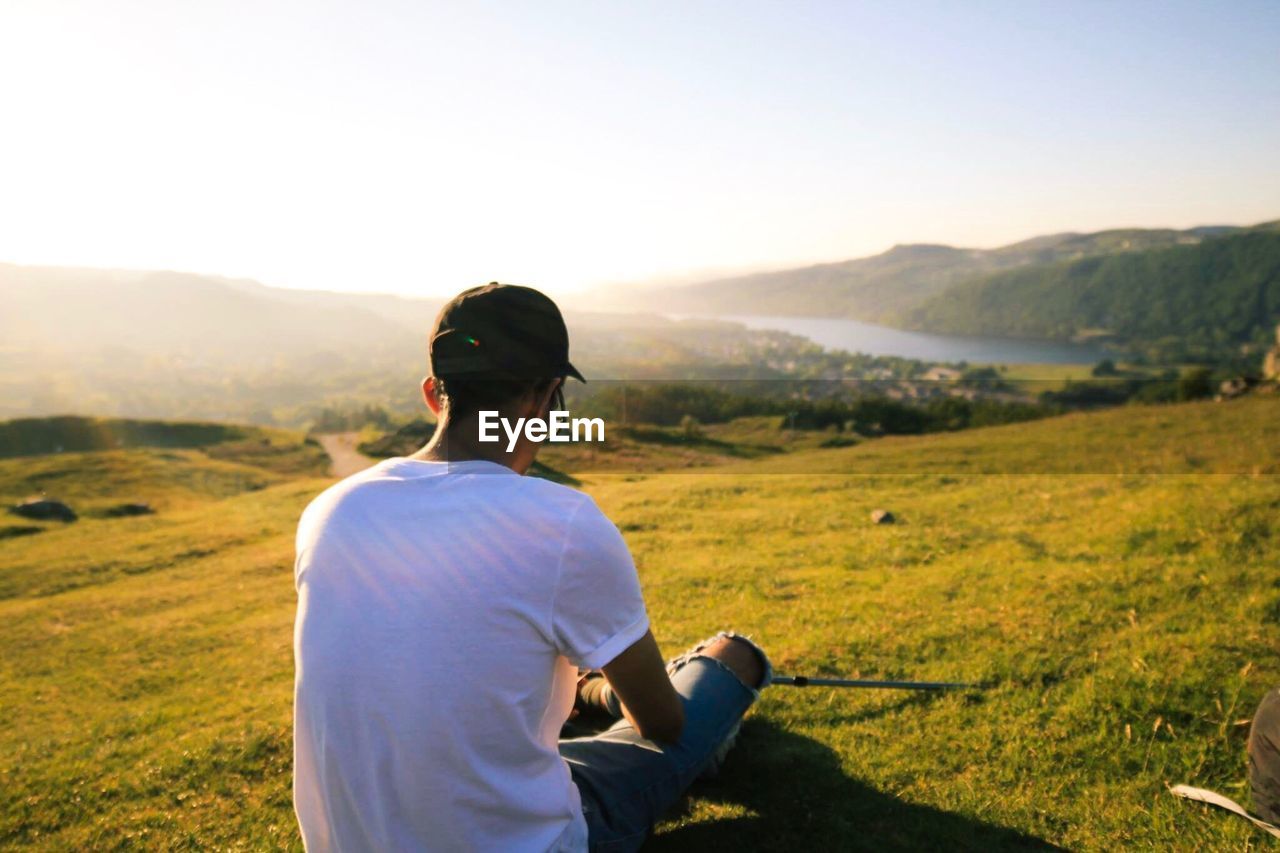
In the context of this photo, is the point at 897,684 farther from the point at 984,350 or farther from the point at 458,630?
the point at 984,350

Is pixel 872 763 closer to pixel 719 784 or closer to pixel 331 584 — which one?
pixel 719 784

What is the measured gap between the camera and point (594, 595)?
1.97 meters

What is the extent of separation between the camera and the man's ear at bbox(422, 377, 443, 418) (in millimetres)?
2389

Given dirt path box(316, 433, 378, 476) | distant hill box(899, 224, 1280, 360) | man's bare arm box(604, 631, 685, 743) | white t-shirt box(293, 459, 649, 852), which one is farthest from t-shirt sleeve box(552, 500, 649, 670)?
distant hill box(899, 224, 1280, 360)

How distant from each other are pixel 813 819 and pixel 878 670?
65.0 inches

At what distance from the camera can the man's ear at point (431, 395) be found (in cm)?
239

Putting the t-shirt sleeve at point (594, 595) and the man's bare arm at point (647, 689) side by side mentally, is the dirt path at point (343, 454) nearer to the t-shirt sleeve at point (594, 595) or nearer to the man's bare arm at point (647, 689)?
the man's bare arm at point (647, 689)

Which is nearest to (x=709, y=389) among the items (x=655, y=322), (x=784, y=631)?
(x=784, y=631)

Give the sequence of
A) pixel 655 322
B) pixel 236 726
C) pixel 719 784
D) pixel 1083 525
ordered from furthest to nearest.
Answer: pixel 655 322 < pixel 1083 525 < pixel 236 726 < pixel 719 784

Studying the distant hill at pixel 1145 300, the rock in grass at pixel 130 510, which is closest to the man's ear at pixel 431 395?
the rock in grass at pixel 130 510

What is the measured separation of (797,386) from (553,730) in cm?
2488

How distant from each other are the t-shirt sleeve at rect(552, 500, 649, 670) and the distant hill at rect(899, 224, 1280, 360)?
12587 cm

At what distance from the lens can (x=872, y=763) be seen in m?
3.69

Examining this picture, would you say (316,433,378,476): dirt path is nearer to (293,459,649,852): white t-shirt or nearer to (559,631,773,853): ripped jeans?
(559,631,773,853): ripped jeans
